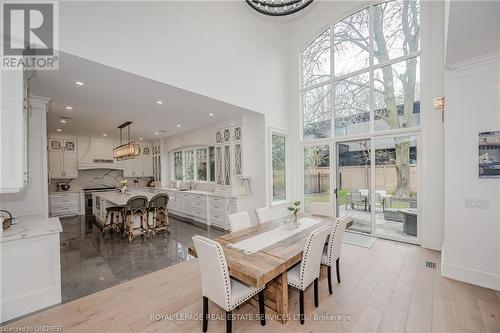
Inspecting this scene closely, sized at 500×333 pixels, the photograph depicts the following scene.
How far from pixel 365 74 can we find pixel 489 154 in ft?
9.33

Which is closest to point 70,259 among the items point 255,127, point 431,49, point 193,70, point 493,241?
point 193,70

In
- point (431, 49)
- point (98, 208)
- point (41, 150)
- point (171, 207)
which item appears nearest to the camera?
point (41, 150)

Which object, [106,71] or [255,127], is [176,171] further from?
[106,71]

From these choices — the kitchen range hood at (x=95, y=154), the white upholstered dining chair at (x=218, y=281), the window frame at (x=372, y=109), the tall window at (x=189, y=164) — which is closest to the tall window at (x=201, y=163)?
the tall window at (x=189, y=164)

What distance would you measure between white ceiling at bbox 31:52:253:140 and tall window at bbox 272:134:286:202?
125 centimetres

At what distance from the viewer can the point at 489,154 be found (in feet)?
8.38

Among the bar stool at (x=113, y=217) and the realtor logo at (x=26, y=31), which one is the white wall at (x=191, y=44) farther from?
the bar stool at (x=113, y=217)

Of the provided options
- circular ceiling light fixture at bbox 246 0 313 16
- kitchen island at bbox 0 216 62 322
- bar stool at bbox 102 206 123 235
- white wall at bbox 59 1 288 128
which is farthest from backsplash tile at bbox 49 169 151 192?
circular ceiling light fixture at bbox 246 0 313 16

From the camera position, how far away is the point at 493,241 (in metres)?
2.56

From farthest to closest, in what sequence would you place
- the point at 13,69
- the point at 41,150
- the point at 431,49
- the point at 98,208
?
the point at 98,208 < the point at 431,49 < the point at 41,150 < the point at 13,69

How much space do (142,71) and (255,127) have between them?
2.86 m

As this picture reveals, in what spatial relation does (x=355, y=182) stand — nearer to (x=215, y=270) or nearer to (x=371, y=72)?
(x=371, y=72)

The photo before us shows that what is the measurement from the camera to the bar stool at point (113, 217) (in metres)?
4.91

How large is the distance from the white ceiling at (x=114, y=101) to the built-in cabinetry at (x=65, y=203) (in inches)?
91.4
